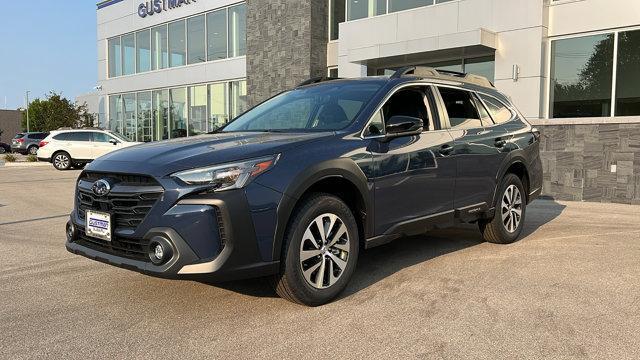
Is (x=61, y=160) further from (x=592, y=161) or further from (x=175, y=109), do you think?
(x=592, y=161)

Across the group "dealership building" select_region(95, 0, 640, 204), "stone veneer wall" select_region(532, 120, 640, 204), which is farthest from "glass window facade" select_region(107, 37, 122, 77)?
"stone veneer wall" select_region(532, 120, 640, 204)

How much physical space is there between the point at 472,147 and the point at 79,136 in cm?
1944

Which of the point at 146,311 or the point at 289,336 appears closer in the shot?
the point at 289,336

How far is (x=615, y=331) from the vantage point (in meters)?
3.61

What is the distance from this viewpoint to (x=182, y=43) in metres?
24.2

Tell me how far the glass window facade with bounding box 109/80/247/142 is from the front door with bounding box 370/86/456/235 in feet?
50.5

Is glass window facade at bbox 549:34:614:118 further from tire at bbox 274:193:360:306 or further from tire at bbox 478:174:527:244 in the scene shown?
tire at bbox 274:193:360:306

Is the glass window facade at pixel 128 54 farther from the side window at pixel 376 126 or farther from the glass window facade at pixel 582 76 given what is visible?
the side window at pixel 376 126

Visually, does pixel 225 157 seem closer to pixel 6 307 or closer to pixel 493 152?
pixel 6 307

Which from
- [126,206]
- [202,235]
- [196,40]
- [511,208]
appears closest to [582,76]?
[511,208]

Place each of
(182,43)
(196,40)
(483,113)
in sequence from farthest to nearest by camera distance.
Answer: (182,43) → (196,40) → (483,113)

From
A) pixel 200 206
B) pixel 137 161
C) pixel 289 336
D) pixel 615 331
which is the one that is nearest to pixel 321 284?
pixel 289 336

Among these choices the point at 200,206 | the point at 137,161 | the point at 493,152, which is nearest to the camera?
the point at 200,206

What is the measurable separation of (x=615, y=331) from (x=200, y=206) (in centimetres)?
286
